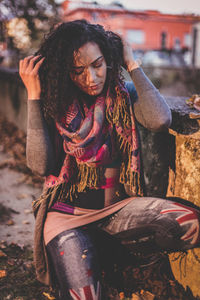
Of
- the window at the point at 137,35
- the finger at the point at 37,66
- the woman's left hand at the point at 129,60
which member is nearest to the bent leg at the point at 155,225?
the woman's left hand at the point at 129,60

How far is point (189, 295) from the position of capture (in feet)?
6.95

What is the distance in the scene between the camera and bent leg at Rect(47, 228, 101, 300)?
175 cm

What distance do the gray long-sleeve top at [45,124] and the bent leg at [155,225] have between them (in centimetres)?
53

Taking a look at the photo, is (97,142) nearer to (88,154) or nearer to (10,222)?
(88,154)

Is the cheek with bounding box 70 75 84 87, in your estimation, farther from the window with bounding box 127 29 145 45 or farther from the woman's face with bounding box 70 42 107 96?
the window with bounding box 127 29 145 45

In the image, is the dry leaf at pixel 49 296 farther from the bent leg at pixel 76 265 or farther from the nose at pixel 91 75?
the nose at pixel 91 75

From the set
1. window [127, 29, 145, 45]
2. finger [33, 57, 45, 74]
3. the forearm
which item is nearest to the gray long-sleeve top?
the forearm

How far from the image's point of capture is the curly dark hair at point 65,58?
1.89 m

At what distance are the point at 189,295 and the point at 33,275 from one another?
4.09 feet

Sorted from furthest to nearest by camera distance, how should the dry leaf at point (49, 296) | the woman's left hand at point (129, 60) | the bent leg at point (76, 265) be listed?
the dry leaf at point (49, 296), the woman's left hand at point (129, 60), the bent leg at point (76, 265)

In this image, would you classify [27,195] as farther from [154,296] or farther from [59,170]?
[154,296]

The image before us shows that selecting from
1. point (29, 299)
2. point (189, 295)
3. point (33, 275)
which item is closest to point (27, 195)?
point (33, 275)

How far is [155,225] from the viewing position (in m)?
1.89

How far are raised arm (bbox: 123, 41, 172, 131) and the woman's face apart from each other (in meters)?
0.24
